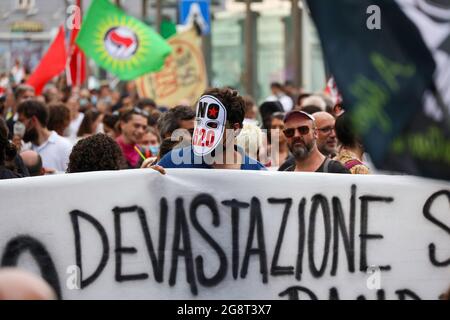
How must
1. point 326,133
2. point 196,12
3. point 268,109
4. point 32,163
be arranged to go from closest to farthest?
point 32,163, point 326,133, point 268,109, point 196,12

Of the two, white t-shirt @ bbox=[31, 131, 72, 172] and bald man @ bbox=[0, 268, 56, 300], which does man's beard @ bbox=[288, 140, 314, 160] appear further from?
bald man @ bbox=[0, 268, 56, 300]

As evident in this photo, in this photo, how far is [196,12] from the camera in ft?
71.5

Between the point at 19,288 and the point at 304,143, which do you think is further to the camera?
the point at 304,143

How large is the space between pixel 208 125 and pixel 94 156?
Answer: 0.61 m

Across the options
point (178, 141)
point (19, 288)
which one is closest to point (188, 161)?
point (178, 141)

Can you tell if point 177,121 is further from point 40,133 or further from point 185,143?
point 40,133

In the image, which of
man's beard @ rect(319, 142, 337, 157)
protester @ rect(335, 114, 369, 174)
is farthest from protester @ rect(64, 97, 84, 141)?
protester @ rect(335, 114, 369, 174)

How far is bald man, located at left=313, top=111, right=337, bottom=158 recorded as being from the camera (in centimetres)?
820

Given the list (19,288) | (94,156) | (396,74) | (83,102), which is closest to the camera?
(19,288)

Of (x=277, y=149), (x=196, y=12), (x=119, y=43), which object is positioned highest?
(x=196, y=12)

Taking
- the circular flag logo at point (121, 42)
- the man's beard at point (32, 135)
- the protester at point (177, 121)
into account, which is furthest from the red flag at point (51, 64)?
the protester at point (177, 121)

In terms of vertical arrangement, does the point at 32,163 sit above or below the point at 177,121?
below

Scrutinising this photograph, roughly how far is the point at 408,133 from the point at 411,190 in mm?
2220

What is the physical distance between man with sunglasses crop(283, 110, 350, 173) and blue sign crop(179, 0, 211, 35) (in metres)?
14.8
